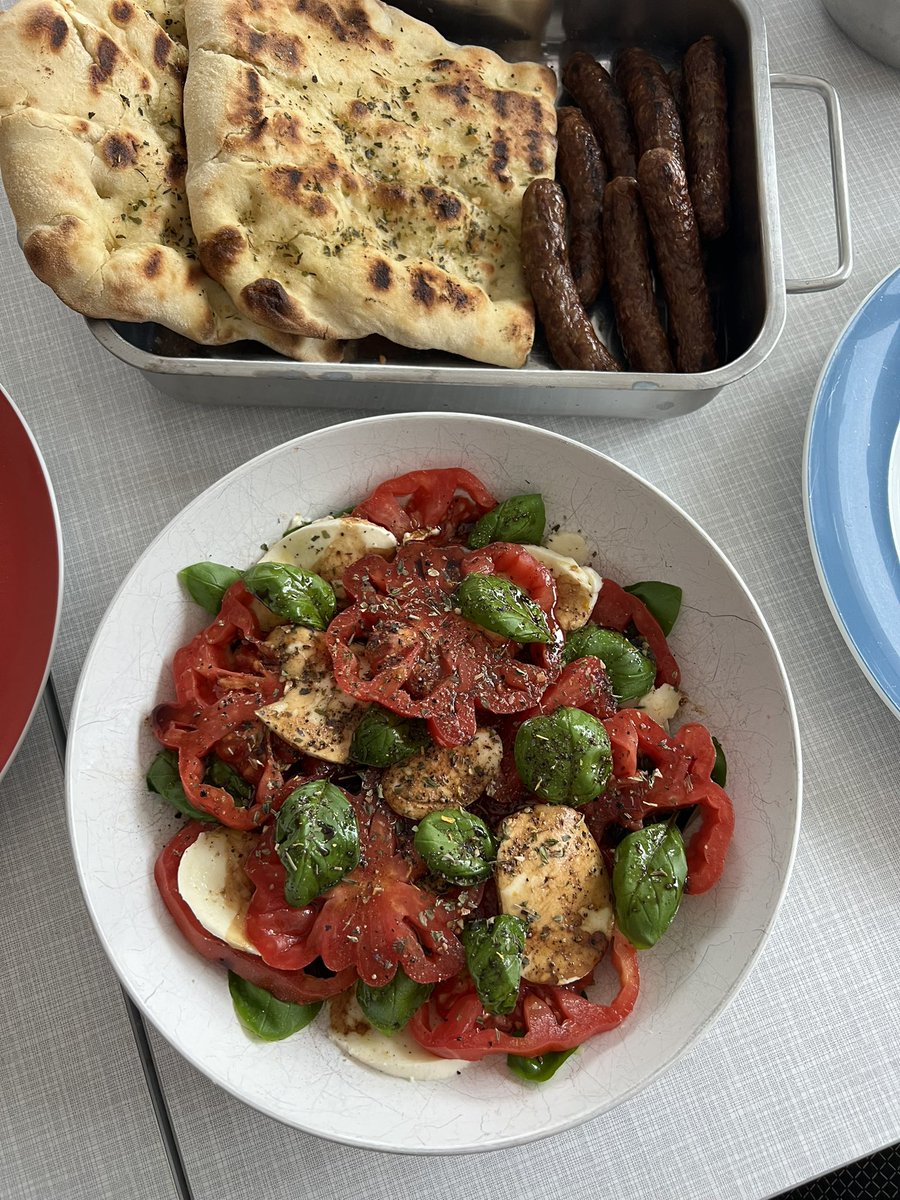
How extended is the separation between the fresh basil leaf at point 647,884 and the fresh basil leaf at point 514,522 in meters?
0.57

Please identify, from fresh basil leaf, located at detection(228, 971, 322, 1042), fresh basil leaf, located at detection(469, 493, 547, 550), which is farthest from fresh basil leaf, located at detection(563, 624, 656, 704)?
fresh basil leaf, located at detection(228, 971, 322, 1042)

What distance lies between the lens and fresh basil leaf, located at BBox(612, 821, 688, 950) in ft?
5.16

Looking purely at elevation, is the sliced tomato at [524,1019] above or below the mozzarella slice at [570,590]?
below

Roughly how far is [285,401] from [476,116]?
727 millimetres

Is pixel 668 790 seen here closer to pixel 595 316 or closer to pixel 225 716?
pixel 225 716

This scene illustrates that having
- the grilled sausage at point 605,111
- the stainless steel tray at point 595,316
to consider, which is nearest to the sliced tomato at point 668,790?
the stainless steel tray at point 595,316

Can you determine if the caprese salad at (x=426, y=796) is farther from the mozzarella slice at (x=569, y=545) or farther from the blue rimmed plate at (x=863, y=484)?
the blue rimmed plate at (x=863, y=484)

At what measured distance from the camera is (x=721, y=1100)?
185cm

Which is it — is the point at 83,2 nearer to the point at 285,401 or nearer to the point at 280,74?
the point at 280,74

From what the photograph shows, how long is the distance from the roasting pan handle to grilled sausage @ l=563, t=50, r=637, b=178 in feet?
1.04

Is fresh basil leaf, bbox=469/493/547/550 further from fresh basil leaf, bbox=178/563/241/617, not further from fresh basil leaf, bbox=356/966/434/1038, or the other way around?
fresh basil leaf, bbox=356/966/434/1038

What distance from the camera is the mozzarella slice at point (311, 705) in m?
1.64

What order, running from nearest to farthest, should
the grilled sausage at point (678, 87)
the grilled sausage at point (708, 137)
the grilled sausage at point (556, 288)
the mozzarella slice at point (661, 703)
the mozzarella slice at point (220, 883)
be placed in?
1. the mozzarella slice at point (220, 883)
2. the mozzarella slice at point (661, 703)
3. the grilled sausage at point (556, 288)
4. the grilled sausage at point (708, 137)
5. the grilled sausage at point (678, 87)

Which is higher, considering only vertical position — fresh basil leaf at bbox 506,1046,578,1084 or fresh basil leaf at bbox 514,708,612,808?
fresh basil leaf at bbox 514,708,612,808
